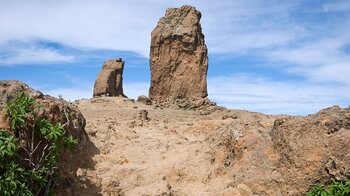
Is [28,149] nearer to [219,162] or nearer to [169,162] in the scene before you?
[169,162]

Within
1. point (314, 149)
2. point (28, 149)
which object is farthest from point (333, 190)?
point (28, 149)

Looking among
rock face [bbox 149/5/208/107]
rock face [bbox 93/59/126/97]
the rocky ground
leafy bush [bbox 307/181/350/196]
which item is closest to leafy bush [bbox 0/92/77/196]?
the rocky ground

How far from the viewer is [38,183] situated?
747 centimetres

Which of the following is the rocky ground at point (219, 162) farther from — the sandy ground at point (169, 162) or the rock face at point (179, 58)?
the rock face at point (179, 58)

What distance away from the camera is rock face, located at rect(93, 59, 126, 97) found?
1474 inches

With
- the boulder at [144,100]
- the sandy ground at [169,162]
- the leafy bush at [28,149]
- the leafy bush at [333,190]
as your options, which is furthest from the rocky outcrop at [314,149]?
the boulder at [144,100]

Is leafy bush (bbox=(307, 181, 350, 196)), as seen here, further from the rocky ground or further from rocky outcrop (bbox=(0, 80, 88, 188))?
rocky outcrop (bbox=(0, 80, 88, 188))

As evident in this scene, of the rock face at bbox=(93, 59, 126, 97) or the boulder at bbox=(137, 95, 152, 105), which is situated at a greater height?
the rock face at bbox=(93, 59, 126, 97)

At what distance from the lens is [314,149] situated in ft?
27.5

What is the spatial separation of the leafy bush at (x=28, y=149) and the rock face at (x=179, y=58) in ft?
84.8

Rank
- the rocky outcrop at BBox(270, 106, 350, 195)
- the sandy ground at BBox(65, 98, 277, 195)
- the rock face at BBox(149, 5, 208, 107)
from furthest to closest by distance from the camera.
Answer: the rock face at BBox(149, 5, 208, 107) < the sandy ground at BBox(65, 98, 277, 195) < the rocky outcrop at BBox(270, 106, 350, 195)

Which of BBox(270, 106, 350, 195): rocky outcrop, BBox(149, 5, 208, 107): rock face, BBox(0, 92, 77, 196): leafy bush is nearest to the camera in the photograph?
BBox(0, 92, 77, 196): leafy bush

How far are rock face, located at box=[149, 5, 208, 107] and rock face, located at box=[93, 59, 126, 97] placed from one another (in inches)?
167

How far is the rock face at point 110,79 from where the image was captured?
1474 inches
